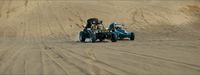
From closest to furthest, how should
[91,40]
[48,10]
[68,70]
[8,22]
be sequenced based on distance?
[68,70], [91,40], [8,22], [48,10]

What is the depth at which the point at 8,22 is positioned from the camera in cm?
5131

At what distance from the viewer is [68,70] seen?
1319 cm

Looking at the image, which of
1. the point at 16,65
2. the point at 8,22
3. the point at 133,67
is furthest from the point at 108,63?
the point at 8,22

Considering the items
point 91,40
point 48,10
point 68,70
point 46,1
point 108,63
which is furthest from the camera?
point 46,1

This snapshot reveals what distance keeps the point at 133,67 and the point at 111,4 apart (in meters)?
44.7

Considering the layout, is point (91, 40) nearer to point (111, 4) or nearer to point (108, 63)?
point (108, 63)

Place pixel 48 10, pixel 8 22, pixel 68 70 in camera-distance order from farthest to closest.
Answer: pixel 48 10, pixel 8 22, pixel 68 70

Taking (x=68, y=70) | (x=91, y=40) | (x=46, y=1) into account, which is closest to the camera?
(x=68, y=70)

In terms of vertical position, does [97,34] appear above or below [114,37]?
above

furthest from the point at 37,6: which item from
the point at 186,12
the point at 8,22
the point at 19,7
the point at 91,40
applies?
the point at 91,40

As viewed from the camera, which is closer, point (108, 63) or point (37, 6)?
point (108, 63)

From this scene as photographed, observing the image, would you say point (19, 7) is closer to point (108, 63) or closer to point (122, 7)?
point (122, 7)

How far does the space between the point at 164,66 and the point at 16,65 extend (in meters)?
4.13

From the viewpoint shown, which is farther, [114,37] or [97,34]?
[97,34]
